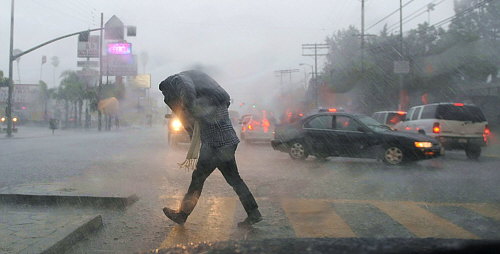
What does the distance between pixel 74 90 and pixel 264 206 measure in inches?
2136

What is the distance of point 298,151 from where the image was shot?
1184 cm

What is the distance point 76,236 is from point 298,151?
27.2ft

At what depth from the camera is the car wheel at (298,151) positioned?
38.7ft

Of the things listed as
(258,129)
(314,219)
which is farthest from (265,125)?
(314,219)

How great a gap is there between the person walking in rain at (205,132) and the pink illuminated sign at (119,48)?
166 feet

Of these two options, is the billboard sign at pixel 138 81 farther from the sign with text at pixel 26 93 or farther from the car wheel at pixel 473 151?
the car wheel at pixel 473 151

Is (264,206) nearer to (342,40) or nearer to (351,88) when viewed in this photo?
(351,88)

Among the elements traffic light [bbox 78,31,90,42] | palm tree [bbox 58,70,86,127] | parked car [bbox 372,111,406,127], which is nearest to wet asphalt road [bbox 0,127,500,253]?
parked car [bbox 372,111,406,127]

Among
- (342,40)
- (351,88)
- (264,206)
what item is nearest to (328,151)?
(264,206)

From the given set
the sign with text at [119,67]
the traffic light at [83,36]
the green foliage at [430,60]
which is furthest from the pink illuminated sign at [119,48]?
the traffic light at [83,36]

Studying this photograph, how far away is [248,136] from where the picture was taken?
750 inches

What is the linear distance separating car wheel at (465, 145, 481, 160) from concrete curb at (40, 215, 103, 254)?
11.2 meters

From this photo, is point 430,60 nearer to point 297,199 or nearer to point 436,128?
point 436,128

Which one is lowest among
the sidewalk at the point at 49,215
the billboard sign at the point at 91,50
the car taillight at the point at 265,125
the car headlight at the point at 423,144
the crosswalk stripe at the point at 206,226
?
the crosswalk stripe at the point at 206,226
